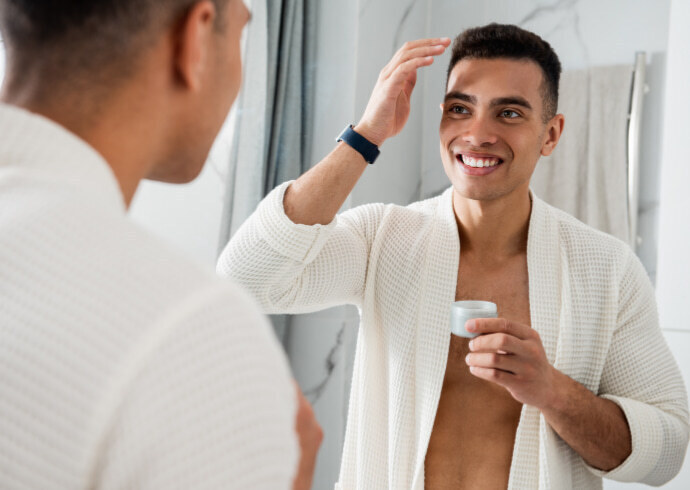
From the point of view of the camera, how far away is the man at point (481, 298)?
1.26 meters

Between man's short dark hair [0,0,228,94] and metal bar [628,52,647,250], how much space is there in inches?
81.3

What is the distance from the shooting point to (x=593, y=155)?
7.59 feet

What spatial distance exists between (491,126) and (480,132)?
0.04 metres

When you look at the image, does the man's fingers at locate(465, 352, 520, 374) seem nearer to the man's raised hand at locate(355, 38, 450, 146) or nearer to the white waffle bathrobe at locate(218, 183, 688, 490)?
the white waffle bathrobe at locate(218, 183, 688, 490)

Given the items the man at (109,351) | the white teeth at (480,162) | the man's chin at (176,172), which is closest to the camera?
the man at (109,351)

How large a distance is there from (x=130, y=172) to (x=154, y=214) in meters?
1.53

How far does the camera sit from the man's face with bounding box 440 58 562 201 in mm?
1445

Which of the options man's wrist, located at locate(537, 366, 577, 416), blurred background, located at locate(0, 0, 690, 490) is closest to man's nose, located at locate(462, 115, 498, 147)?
man's wrist, located at locate(537, 366, 577, 416)

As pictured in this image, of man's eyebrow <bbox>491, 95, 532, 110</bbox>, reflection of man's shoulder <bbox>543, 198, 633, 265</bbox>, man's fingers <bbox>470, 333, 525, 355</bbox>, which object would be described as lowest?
man's fingers <bbox>470, 333, 525, 355</bbox>

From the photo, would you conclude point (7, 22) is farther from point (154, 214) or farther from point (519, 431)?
point (154, 214)

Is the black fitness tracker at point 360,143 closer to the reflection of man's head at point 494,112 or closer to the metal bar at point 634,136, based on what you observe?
the reflection of man's head at point 494,112

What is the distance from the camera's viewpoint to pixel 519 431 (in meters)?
1.31

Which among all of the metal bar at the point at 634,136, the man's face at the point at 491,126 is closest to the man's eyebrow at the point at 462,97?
the man's face at the point at 491,126

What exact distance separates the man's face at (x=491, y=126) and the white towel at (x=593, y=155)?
35.2 inches
